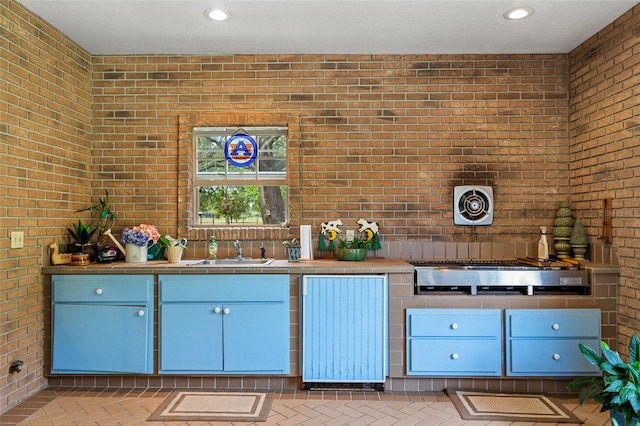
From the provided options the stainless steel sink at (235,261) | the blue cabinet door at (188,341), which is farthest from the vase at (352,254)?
the blue cabinet door at (188,341)

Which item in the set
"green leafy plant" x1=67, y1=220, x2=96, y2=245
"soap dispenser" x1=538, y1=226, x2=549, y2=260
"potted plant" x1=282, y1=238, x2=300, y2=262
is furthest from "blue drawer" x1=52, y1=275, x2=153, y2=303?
"soap dispenser" x1=538, y1=226, x2=549, y2=260

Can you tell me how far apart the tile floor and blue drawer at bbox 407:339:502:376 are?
20cm

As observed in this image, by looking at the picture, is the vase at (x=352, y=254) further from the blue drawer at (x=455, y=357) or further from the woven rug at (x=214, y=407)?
the woven rug at (x=214, y=407)

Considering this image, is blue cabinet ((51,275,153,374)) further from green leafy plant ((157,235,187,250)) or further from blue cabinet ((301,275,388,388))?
blue cabinet ((301,275,388,388))

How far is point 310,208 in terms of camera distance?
12.0 ft

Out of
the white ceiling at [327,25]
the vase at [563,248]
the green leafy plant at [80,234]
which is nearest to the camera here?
the white ceiling at [327,25]

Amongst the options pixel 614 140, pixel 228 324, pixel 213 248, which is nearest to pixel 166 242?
pixel 213 248

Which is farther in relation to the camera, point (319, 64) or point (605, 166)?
point (319, 64)

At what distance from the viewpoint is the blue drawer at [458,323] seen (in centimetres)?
302

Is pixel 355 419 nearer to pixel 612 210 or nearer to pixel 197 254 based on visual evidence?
pixel 197 254

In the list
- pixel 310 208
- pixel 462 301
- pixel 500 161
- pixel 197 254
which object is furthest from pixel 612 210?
pixel 197 254

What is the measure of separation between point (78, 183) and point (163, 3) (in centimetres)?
171

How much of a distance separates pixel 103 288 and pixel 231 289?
0.99 metres

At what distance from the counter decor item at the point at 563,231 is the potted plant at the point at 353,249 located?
1.65 m
